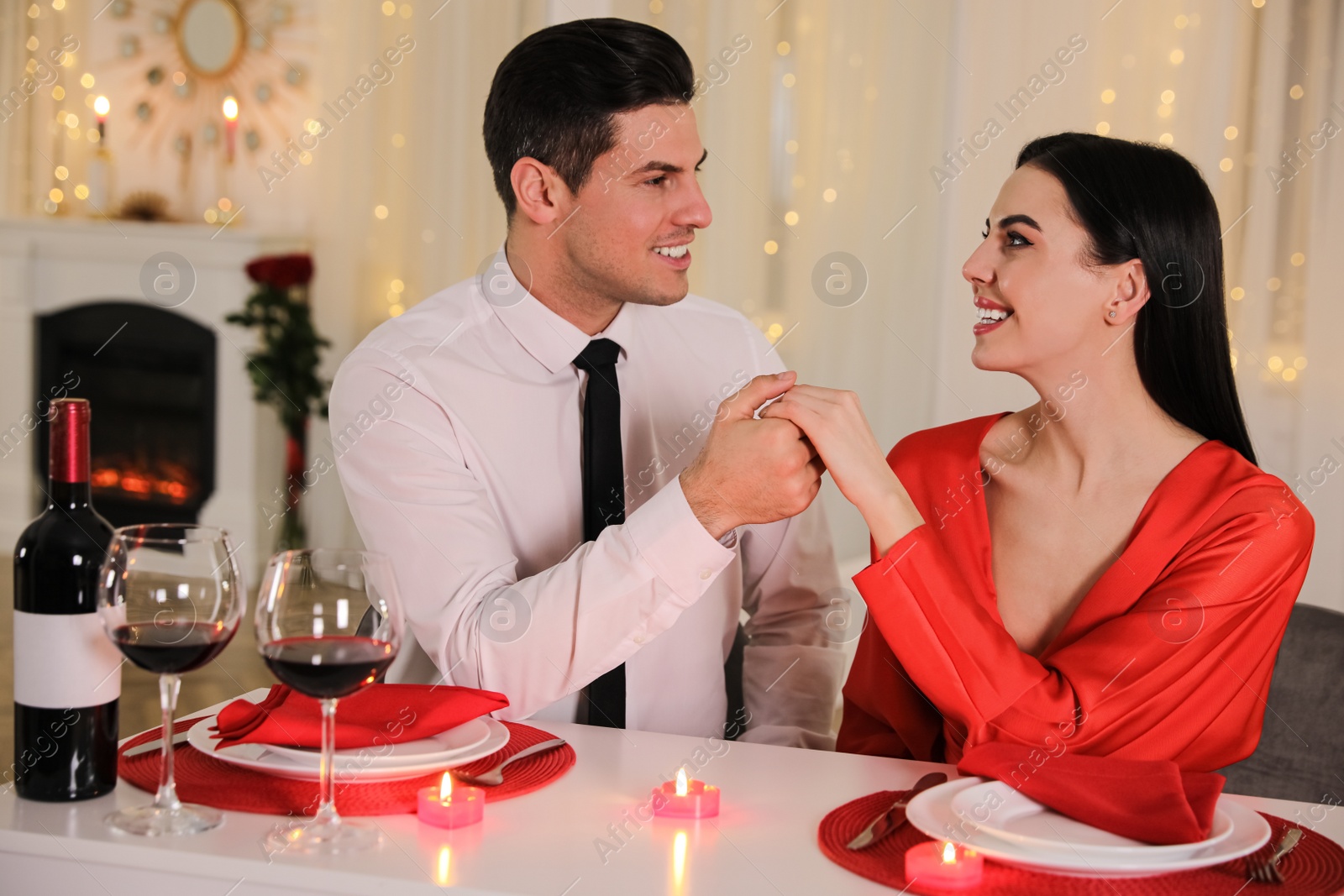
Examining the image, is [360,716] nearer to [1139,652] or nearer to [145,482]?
[1139,652]

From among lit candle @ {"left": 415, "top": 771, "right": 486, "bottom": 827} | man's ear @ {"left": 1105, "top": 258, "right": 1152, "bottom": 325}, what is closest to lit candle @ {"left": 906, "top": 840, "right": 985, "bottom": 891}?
lit candle @ {"left": 415, "top": 771, "right": 486, "bottom": 827}

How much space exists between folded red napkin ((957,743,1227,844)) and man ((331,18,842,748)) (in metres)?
0.47

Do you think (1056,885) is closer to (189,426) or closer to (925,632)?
(925,632)

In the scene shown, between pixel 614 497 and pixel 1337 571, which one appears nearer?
pixel 614 497

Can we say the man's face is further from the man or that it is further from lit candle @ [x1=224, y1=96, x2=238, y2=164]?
lit candle @ [x1=224, y1=96, x2=238, y2=164]

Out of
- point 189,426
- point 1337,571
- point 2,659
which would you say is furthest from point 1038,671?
point 189,426

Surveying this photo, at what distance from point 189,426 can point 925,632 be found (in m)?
4.61

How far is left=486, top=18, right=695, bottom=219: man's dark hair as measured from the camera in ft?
5.80

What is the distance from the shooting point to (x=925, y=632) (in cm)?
133

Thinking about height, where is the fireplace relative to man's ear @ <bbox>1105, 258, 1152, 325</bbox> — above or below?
below

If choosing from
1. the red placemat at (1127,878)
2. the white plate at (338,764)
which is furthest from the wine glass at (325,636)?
the red placemat at (1127,878)

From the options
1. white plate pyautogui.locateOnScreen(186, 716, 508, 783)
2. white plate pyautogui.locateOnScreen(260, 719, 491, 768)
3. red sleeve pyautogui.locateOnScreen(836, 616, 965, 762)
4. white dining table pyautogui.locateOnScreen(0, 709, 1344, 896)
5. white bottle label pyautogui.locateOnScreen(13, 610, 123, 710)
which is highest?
white bottle label pyautogui.locateOnScreen(13, 610, 123, 710)

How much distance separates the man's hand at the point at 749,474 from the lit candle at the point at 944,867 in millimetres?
534

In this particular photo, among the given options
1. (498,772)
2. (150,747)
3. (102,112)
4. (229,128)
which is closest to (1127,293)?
(498,772)
